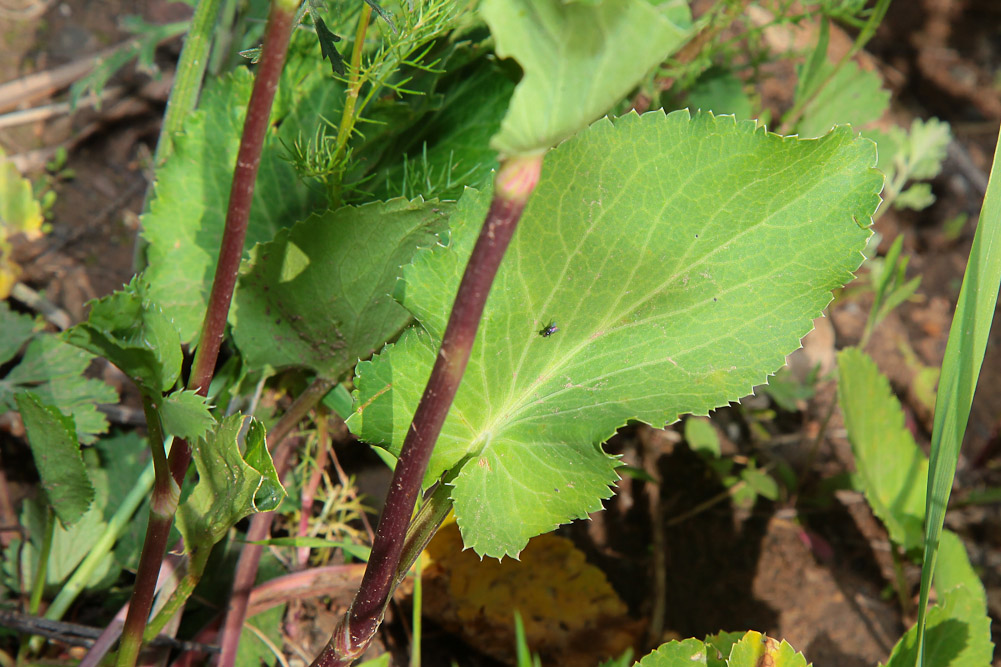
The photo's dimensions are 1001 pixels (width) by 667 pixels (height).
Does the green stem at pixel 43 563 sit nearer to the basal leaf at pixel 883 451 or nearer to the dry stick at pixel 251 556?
the dry stick at pixel 251 556

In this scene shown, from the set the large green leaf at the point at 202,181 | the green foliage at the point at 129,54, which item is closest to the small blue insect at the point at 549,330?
the large green leaf at the point at 202,181

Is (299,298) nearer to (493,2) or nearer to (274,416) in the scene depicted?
(274,416)

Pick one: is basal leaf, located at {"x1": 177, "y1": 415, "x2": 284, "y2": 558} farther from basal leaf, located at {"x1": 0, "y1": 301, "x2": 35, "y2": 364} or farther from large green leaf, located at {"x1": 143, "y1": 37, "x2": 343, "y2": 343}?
basal leaf, located at {"x1": 0, "y1": 301, "x2": 35, "y2": 364}

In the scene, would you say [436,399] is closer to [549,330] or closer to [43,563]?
[549,330]

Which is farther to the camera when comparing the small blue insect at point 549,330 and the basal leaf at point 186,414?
the small blue insect at point 549,330

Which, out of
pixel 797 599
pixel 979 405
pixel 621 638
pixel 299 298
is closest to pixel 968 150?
pixel 979 405

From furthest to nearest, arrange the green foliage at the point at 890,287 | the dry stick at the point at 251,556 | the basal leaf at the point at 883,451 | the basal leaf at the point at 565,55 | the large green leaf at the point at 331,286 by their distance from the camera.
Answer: the green foliage at the point at 890,287 < the basal leaf at the point at 883,451 < the dry stick at the point at 251,556 < the large green leaf at the point at 331,286 < the basal leaf at the point at 565,55

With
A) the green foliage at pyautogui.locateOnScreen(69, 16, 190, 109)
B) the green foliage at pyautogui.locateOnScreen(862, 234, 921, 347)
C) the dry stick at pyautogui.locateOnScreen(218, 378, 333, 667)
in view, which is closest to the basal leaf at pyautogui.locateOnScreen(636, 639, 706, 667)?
the dry stick at pyautogui.locateOnScreen(218, 378, 333, 667)
